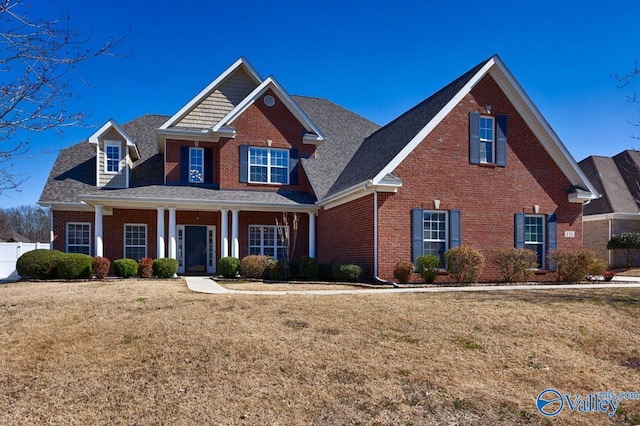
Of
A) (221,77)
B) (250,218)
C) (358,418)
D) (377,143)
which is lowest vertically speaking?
(358,418)

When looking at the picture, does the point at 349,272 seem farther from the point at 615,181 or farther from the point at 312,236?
the point at 615,181

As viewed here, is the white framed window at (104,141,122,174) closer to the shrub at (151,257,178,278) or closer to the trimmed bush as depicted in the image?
the trimmed bush

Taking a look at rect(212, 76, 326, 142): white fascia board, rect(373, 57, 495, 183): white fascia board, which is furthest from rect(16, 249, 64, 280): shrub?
rect(373, 57, 495, 183): white fascia board

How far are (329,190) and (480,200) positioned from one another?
6.25m

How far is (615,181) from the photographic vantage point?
28.9 meters

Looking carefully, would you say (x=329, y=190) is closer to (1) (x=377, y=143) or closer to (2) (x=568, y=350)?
(1) (x=377, y=143)

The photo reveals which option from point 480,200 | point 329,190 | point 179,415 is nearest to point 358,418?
point 179,415

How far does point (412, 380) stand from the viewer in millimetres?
6473

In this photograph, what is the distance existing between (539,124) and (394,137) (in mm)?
5059

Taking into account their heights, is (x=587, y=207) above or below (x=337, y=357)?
above

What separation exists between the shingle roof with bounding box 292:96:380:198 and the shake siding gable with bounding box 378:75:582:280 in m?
5.15

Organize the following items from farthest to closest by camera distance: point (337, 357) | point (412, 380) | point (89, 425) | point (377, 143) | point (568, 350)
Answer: point (377, 143), point (568, 350), point (337, 357), point (412, 380), point (89, 425)

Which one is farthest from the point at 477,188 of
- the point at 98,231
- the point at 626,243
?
the point at 98,231

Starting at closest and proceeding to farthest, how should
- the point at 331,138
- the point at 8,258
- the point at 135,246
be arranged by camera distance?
1. the point at 135,246
2. the point at 8,258
3. the point at 331,138
